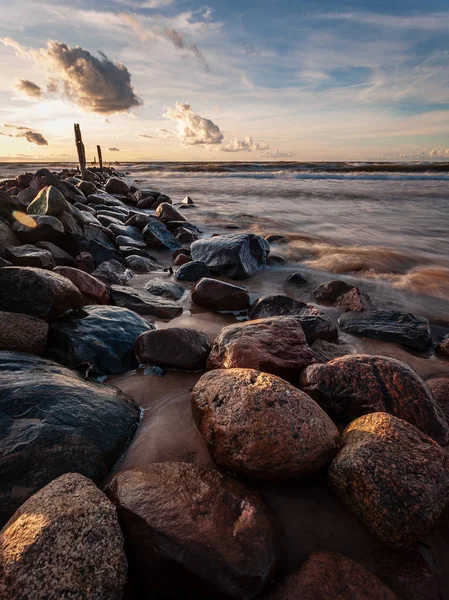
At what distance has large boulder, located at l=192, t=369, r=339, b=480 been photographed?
1867 millimetres

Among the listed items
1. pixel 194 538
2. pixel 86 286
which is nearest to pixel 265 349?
pixel 194 538

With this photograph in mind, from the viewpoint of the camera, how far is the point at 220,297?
4551mm

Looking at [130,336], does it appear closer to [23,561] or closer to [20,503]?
[20,503]

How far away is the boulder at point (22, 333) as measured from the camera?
267 cm

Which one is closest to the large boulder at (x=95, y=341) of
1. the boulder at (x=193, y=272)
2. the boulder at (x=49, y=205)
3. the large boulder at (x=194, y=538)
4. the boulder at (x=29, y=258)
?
the boulder at (x=29, y=258)

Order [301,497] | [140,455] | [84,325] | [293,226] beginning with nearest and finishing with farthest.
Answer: [301,497] → [140,455] → [84,325] → [293,226]

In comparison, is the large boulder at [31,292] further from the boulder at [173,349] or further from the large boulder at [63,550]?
the large boulder at [63,550]

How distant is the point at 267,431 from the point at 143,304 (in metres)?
2.89

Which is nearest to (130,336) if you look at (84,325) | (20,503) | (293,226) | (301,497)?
(84,325)

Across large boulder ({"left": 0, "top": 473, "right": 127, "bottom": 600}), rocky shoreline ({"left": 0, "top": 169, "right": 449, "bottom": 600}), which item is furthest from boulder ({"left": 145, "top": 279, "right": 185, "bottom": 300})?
large boulder ({"left": 0, "top": 473, "right": 127, "bottom": 600})

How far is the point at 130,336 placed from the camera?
335 centimetres

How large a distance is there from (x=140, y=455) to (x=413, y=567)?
1.56 m

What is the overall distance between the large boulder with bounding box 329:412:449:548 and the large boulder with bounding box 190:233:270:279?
14.3 feet

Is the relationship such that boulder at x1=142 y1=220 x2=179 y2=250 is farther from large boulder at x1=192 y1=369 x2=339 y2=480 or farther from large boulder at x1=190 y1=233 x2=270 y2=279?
large boulder at x1=192 y1=369 x2=339 y2=480
